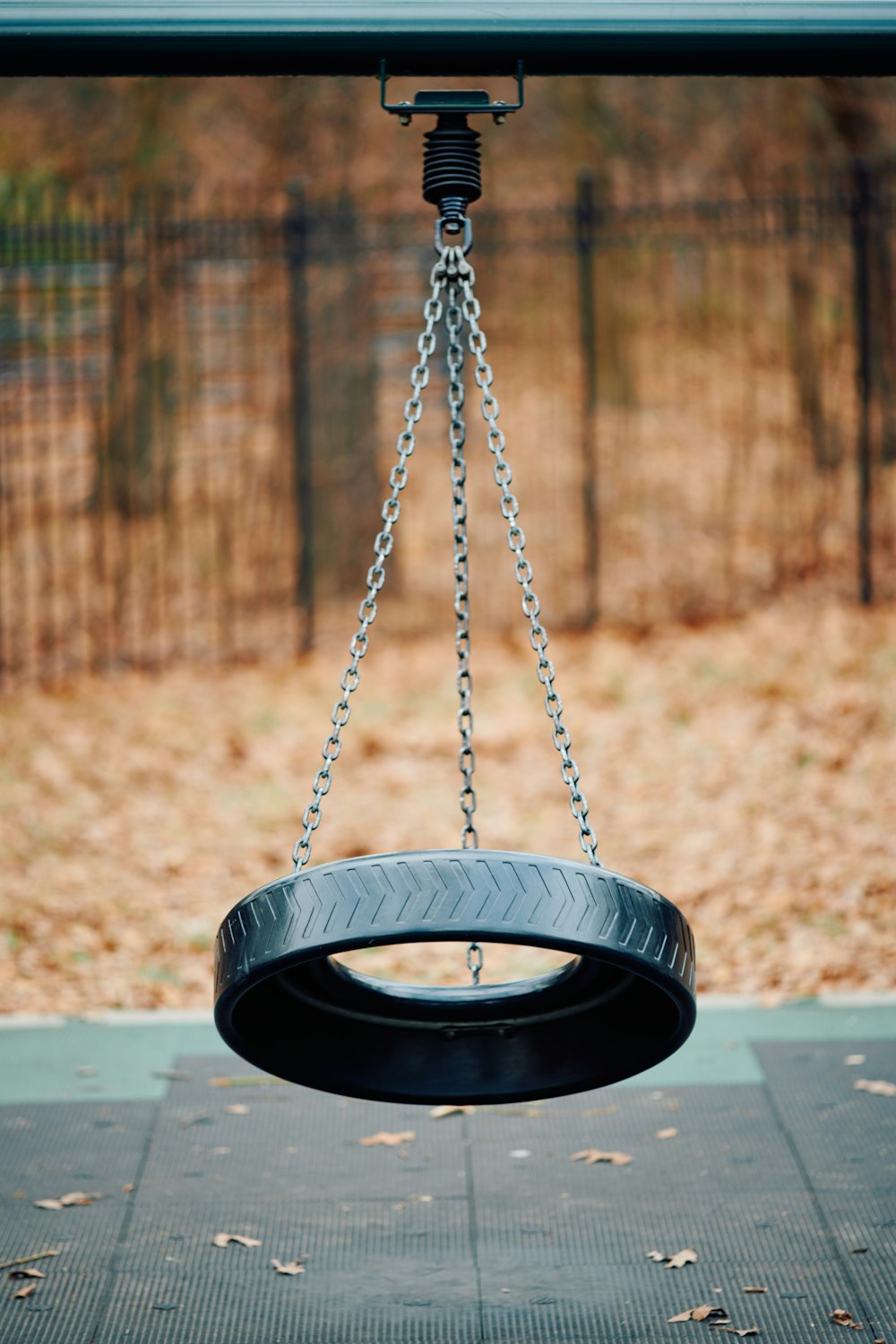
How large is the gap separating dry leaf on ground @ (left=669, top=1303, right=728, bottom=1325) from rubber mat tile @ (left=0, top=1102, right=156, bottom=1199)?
1626mm

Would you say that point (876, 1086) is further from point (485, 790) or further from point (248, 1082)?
point (485, 790)

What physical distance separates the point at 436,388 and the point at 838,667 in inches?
259

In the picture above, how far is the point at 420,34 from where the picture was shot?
9.56 feet

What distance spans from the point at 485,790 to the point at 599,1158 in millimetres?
4027

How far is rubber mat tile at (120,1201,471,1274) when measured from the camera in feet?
12.0

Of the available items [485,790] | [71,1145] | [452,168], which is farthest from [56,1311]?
[485,790]

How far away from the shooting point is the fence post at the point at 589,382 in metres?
10.4

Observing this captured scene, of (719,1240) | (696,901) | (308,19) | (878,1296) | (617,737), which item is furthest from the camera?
(617,737)

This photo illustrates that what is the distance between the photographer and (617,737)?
8.80 metres

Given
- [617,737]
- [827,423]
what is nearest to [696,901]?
[617,737]

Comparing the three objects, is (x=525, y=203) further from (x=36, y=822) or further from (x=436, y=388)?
(x=36, y=822)

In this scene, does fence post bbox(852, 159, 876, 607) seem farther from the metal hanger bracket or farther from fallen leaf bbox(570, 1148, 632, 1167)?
the metal hanger bracket

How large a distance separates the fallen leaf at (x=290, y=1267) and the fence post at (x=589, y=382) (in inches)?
301

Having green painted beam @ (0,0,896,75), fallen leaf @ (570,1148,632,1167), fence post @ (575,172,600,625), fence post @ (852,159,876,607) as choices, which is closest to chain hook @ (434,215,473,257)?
green painted beam @ (0,0,896,75)
